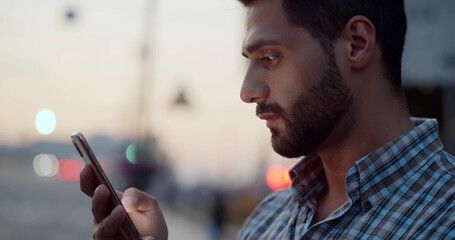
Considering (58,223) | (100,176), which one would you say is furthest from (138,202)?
(58,223)

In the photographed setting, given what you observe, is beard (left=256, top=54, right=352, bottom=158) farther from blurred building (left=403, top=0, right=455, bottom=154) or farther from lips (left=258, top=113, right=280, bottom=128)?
blurred building (left=403, top=0, right=455, bottom=154)

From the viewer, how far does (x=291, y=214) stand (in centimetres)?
193

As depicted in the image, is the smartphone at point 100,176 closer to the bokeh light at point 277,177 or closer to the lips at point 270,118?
the lips at point 270,118

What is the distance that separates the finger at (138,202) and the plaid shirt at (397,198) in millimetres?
500

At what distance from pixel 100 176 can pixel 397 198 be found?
2.95ft

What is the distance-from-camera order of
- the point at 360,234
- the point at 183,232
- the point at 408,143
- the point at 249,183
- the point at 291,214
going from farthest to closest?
the point at 249,183
the point at 183,232
the point at 291,214
the point at 408,143
the point at 360,234

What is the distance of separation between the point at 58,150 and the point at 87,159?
94.4 meters

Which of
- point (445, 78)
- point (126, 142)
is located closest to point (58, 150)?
point (126, 142)

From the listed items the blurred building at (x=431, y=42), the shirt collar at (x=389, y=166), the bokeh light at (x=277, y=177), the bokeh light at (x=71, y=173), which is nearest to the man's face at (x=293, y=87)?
the shirt collar at (x=389, y=166)

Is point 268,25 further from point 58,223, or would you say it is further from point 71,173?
point 71,173

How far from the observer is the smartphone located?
1.41m

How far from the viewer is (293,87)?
166cm

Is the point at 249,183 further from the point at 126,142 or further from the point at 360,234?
the point at 360,234

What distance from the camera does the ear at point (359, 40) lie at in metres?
1.67
